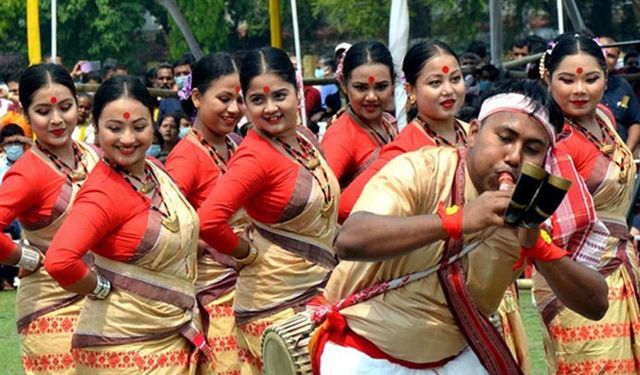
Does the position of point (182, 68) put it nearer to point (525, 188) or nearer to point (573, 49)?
point (573, 49)

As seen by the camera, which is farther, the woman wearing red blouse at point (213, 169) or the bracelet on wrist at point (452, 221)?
the woman wearing red blouse at point (213, 169)

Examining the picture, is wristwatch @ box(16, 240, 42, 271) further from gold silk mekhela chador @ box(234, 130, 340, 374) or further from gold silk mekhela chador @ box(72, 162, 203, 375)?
gold silk mekhela chador @ box(234, 130, 340, 374)

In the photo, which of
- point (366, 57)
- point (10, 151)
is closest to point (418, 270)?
point (366, 57)

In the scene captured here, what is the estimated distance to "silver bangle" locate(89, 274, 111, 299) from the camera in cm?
585

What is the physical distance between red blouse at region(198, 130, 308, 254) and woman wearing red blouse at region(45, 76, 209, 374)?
0.44 m

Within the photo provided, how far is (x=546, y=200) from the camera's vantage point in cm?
375

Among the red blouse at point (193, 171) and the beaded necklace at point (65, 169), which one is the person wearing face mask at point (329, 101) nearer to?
the red blouse at point (193, 171)

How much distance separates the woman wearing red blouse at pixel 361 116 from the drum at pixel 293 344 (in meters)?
2.73

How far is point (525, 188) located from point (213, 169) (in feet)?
12.4

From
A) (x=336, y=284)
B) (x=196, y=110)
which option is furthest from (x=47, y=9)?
(x=336, y=284)

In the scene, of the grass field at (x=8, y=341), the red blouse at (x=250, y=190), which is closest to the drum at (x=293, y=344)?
the red blouse at (x=250, y=190)

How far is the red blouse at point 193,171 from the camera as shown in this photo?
7.26 m

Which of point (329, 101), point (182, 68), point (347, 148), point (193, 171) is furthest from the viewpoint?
point (329, 101)

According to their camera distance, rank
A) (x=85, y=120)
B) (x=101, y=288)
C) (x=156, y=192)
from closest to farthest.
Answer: (x=101, y=288), (x=156, y=192), (x=85, y=120)
